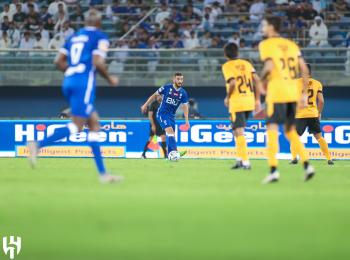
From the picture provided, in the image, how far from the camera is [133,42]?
1199 inches

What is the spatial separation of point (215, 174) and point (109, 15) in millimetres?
17148

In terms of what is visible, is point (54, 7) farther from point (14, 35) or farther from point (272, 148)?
point (272, 148)

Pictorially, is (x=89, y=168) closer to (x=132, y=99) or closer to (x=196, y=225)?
(x=196, y=225)

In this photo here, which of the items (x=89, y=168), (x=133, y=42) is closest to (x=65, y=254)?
(x=89, y=168)

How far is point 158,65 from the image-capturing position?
1163 inches

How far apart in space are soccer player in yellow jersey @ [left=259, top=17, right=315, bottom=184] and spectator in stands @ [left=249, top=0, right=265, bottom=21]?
1687 cm

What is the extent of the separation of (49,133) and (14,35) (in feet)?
21.2

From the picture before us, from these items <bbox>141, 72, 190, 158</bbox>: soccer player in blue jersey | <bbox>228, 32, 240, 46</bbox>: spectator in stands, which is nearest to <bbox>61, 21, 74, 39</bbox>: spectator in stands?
<bbox>228, 32, 240, 46</bbox>: spectator in stands

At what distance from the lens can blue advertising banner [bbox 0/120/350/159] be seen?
24.4 meters

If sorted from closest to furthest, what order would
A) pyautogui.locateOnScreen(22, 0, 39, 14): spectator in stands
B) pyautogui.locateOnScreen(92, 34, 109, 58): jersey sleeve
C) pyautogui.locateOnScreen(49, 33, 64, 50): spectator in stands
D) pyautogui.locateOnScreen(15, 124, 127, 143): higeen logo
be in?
pyautogui.locateOnScreen(92, 34, 109, 58): jersey sleeve, pyautogui.locateOnScreen(15, 124, 127, 143): higeen logo, pyautogui.locateOnScreen(49, 33, 64, 50): spectator in stands, pyautogui.locateOnScreen(22, 0, 39, 14): spectator in stands

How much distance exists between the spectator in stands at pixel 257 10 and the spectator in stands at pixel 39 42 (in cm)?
701

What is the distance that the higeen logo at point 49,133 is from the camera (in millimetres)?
25516

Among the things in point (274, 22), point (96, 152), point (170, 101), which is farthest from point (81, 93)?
point (170, 101)

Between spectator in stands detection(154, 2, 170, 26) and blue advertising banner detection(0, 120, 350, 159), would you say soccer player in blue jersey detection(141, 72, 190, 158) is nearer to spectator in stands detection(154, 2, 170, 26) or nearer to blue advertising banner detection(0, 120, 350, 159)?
blue advertising banner detection(0, 120, 350, 159)
